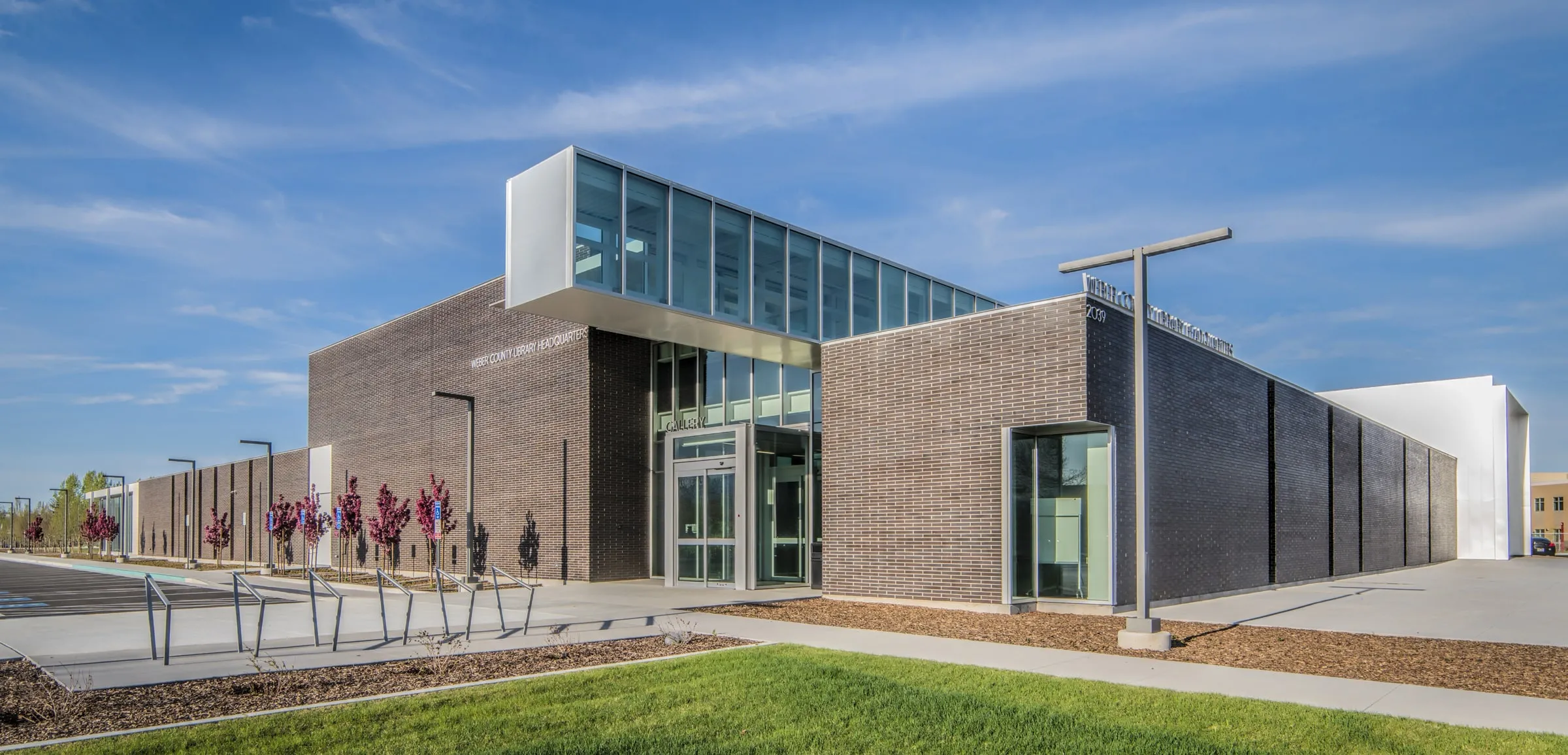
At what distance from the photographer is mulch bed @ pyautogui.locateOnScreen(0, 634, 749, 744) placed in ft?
24.3

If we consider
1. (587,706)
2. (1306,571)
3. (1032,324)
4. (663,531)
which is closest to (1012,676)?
(587,706)

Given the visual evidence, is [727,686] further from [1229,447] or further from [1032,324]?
[1229,447]

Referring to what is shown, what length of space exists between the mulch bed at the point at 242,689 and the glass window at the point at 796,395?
1168cm

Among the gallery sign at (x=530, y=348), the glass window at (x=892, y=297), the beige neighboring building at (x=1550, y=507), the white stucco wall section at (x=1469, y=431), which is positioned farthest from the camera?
the beige neighboring building at (x=1550, y=507)

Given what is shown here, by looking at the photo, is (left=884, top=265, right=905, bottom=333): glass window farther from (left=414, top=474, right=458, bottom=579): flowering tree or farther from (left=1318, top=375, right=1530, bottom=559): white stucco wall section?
(left=1318, top=375, right=1530, bottom=559): white stucco wall section

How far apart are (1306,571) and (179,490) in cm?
5806

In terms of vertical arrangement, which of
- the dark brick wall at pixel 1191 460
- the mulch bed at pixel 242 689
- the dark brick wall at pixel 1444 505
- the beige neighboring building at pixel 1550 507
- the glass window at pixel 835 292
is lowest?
the beige neighboring building at pixel 1550 507

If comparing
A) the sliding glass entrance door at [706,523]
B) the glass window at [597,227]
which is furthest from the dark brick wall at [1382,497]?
the glass window at [597,227]

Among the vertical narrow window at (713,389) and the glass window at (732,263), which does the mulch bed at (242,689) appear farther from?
the vertical narrow window at (713,389)

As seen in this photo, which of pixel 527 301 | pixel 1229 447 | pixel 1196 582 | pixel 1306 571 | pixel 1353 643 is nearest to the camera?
pixel 1353 643

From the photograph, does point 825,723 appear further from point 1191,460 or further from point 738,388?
point 738,388

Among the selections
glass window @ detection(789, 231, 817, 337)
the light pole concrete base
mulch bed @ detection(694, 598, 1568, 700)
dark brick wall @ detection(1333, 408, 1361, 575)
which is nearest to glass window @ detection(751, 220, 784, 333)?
glass window @ detection(789, 231, 817, 337)

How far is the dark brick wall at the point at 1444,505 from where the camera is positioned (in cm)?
4097

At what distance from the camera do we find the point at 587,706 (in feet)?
25.9
